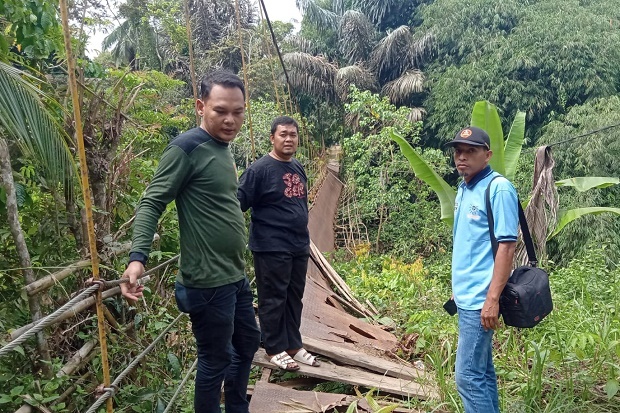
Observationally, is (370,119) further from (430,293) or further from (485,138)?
(485,138)

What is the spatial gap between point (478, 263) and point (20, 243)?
5.56 ft

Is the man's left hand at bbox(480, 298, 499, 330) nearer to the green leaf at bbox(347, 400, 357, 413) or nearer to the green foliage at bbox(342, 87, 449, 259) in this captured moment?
the green leaf at bbox(347, 400, 357, 413)

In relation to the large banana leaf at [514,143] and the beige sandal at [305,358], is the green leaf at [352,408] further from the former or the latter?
the large banana leaf at [514,143]

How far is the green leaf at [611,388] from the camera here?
7.63ft

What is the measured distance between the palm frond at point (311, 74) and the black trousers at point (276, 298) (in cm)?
1024

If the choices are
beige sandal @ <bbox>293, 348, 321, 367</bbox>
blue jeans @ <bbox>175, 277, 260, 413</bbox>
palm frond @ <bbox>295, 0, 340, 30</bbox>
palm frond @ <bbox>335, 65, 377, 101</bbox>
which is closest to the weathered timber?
beige sandal @ <bbox>293, 348, 321, 367</bbox>

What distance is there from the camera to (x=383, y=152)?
974cm

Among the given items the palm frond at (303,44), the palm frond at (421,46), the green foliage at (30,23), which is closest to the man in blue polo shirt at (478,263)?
the green foliage at (30,23)

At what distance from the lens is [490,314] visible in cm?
186

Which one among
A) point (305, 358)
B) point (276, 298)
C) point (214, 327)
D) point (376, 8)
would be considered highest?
point (376, 8)

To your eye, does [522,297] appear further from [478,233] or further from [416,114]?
[416,114]

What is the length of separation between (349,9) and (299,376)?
13.1m

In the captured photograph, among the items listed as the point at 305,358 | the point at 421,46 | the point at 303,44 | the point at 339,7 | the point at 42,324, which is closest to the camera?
the point at 42,324

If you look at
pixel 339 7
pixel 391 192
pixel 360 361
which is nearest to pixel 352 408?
pixel 360 361
